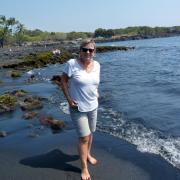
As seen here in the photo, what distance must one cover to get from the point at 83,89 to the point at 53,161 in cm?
192

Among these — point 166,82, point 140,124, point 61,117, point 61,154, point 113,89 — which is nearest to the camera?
point 61,154

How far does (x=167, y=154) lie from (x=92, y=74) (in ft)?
9.29

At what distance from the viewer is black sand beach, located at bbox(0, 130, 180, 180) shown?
6742 millimetres

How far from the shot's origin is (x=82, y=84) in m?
6.37

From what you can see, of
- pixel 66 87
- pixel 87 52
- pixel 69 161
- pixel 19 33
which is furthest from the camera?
pixel 19 33

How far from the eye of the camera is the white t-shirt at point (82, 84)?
6320 millimetres

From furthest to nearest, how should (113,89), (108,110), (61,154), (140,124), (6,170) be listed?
1. (113,89)
2. (108,110)
3. (140,124)
4. (61,154)
5. (6,170)

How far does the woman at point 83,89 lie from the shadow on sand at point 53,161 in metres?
0.59

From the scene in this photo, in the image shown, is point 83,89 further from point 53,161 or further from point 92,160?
point 53,161

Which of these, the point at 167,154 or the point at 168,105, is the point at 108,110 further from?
the point at 167,154

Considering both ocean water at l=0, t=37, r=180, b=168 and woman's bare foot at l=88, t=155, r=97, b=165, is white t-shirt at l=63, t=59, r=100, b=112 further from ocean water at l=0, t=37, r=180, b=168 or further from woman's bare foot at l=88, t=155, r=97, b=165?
ocean water at l=0, t=37, r=180, b=168

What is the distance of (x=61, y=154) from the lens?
7.81 metres

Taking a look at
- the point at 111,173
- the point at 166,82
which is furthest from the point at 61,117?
the point at 166,82

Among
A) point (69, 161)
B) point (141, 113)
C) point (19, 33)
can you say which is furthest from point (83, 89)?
point (19, 33)
